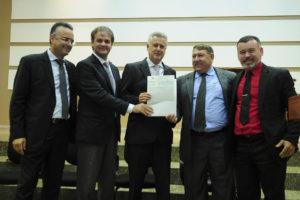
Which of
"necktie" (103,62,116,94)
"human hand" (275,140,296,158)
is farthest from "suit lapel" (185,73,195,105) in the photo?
"human hand" (275,140,296,158)

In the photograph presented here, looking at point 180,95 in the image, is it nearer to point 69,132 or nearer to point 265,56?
point 69,132

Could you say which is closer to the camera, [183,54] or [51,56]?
[51,56]

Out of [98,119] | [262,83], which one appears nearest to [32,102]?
[98,119]

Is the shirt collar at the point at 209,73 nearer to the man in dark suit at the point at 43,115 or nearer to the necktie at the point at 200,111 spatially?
the necktie at the point at 200,111

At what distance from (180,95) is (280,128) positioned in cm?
85

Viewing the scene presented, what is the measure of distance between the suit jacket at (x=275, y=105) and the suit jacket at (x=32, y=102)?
1.63 metres

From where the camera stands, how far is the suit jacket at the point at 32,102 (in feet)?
6.63

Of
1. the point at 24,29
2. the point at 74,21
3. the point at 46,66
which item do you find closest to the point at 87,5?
the point at 74,21

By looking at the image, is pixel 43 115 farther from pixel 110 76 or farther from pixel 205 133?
pixel 205 133

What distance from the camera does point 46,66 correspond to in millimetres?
2129

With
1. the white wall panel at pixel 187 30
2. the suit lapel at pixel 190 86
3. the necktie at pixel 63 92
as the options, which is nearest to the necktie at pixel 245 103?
the suit lapel at pixel 190 86

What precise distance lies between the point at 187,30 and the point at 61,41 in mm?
3107

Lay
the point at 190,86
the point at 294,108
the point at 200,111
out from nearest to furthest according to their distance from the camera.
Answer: the point at 294,108
the point at 200,111
the point at 190,86

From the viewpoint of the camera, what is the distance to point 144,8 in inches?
193
